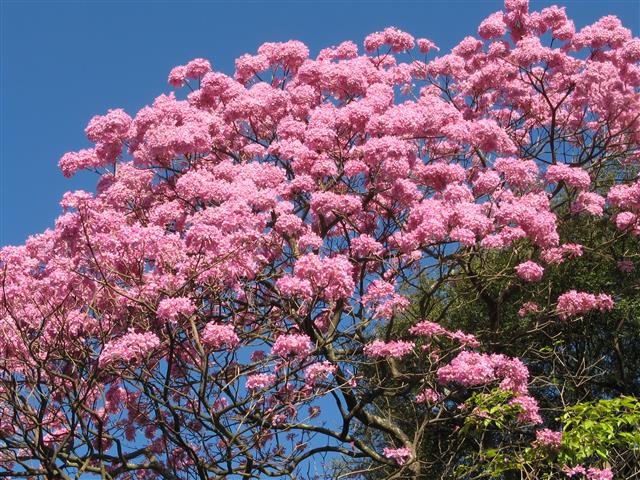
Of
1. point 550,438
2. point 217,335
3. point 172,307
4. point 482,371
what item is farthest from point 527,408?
point 172,307

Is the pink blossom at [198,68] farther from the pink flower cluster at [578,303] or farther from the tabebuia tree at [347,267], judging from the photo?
the pink flower cluster at [578,303]

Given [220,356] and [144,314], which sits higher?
[144,314]

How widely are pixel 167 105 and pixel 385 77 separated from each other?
4.20 metres

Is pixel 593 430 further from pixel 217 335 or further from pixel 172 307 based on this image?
pixel 172 307

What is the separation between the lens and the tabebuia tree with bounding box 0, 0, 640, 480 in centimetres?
1093

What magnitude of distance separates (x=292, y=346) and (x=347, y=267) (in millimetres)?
1160

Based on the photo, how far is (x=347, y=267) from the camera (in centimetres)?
1098

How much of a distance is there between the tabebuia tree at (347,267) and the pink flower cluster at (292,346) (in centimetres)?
3

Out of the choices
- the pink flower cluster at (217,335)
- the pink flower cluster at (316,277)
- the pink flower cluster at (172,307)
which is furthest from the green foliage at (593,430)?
the pink flower cluster at (172,307)

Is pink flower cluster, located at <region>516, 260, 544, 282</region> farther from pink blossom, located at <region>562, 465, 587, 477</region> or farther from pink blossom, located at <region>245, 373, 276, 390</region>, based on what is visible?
pink blossom, located at <region>245, 373, 276, 390</region>

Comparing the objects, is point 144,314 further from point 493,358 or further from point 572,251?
point 572,251

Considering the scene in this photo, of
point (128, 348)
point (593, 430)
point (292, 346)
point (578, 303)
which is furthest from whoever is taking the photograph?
point (578, 303)

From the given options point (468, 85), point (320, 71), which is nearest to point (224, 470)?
point (320, 71)

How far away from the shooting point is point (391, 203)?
14609mm
